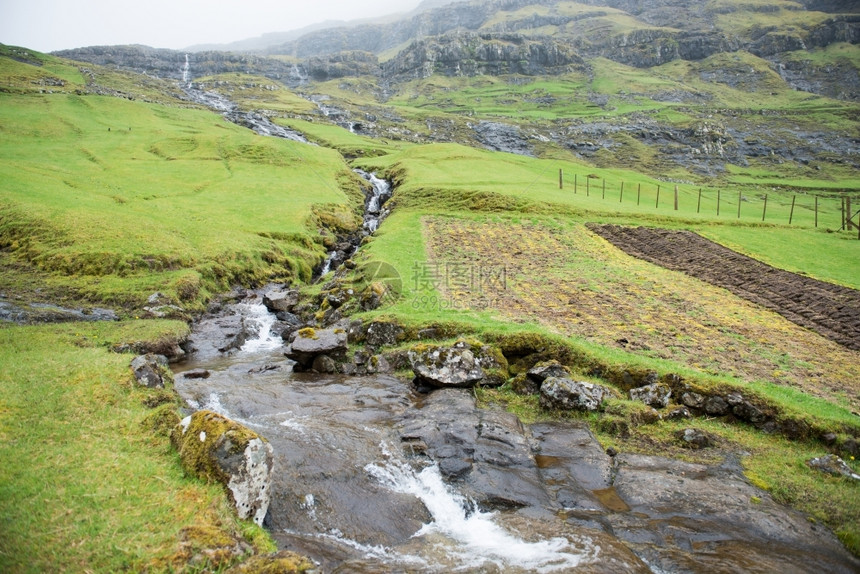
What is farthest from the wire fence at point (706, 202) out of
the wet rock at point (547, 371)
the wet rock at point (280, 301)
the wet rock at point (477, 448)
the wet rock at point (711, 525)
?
the wet rock at point (711, 525)

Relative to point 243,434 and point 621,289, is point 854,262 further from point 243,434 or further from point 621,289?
point 243,434

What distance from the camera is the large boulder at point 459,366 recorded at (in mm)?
17489

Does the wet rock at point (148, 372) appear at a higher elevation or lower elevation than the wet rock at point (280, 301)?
higher

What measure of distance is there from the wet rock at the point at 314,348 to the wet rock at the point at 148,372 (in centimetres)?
570

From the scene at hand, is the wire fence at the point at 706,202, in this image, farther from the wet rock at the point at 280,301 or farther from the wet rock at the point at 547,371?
the wet rock at the point at 547,371

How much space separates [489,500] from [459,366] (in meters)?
6.57

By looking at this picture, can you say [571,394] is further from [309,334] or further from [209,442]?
[309,334]

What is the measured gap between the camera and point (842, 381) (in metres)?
17.2

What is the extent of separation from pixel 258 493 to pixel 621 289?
23621 millimetres

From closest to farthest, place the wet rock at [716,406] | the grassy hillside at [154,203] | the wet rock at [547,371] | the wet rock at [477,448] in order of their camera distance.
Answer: the wet rock at [477,448], the wet rock at [716,406], the wet rock at [547,371], the grassy hillside at [154,203]

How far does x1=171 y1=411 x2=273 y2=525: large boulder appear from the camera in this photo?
9.34 m

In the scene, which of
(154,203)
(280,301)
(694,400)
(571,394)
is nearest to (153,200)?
(154,203)

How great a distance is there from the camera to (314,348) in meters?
20.3

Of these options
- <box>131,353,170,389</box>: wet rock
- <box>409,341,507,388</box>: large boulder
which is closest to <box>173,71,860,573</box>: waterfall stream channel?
<box>409,341,507,388</box>: large boulder
